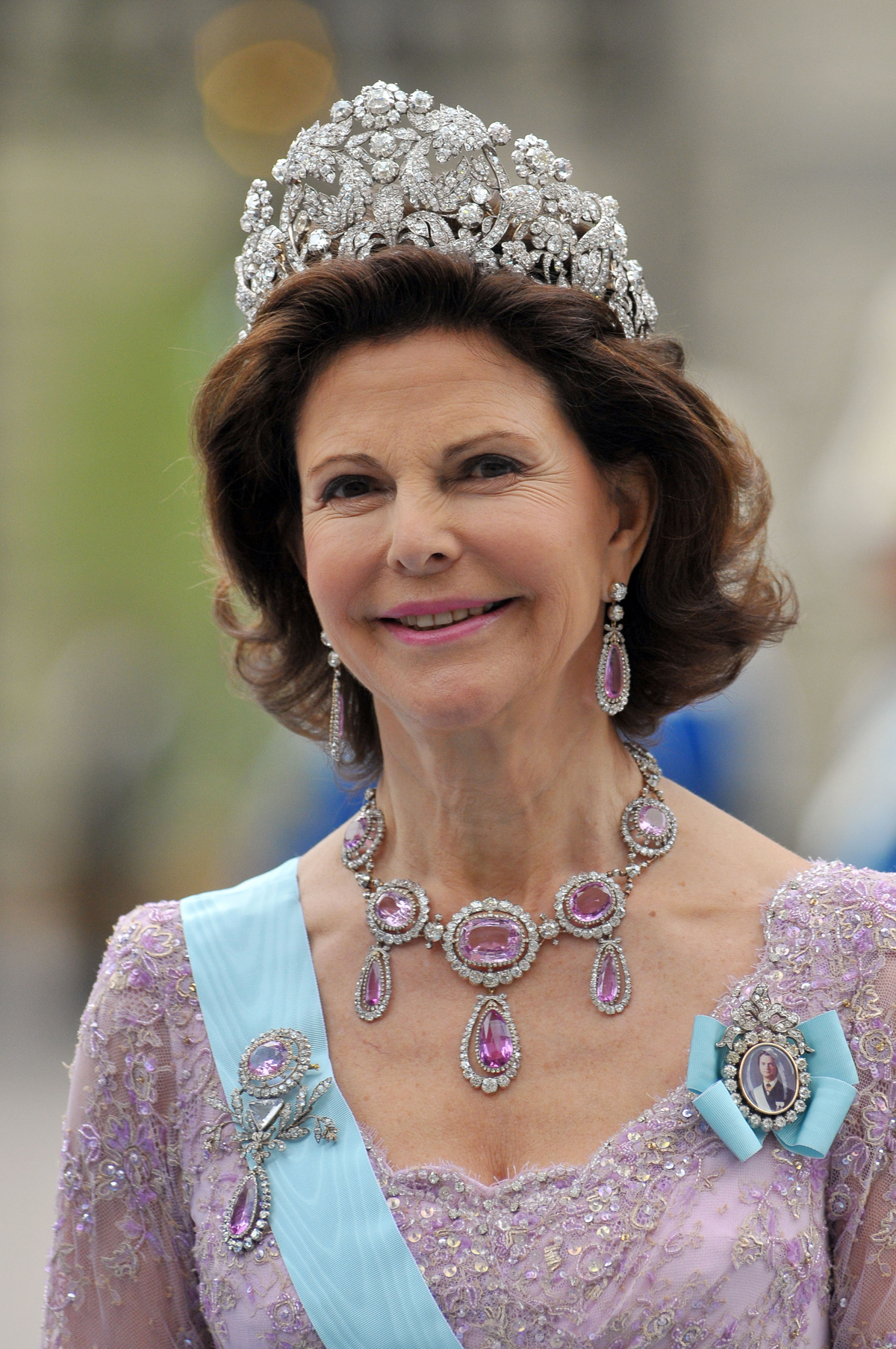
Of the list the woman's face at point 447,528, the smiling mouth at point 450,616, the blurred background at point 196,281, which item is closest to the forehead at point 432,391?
the woman's face at point 447,528

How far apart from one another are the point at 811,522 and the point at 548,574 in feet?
10.6

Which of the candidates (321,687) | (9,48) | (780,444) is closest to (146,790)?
(780,444)

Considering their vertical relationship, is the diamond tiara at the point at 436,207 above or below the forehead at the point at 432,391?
above

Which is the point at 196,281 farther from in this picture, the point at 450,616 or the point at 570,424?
the point at 450,616

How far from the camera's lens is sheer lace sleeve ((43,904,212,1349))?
1903mm

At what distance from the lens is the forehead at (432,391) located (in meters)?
1.80

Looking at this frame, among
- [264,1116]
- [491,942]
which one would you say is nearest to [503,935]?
[491,942]

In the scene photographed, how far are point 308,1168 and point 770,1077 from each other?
0.57 m

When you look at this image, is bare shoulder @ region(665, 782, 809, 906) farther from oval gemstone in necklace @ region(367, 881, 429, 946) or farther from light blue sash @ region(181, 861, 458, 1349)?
light blue sash @ region(181, 861, 458, 1349)

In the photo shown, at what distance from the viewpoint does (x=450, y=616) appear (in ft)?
5.90

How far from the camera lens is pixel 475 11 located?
685 centimetres

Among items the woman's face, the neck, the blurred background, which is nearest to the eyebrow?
the woman's face

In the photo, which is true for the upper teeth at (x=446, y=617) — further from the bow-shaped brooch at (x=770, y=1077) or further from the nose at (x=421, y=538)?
the bow-shaped brooch at (x=770, y=1077)

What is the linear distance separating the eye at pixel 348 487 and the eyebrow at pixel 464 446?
0.02 metres
